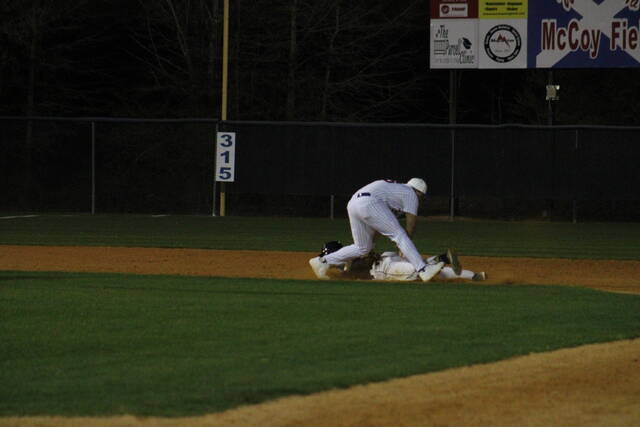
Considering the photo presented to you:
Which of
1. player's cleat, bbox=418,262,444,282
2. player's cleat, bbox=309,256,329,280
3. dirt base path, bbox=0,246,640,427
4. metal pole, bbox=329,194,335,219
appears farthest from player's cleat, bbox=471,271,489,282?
metal pole, bbox=329,194,335,219

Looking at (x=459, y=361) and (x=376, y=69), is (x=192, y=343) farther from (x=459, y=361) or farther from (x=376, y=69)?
(x=376, y=69)

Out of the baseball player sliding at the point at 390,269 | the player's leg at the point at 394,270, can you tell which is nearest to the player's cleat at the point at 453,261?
the baseball player sliding at the point at 390,269

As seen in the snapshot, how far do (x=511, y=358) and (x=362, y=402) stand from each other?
1.86 metres

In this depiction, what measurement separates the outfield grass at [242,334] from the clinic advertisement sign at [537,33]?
15.5m

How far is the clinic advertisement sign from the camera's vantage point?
26828mm

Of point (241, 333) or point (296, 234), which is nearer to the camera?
point (241, 333)

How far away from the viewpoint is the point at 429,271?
1246cm

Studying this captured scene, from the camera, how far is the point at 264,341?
8383 millimetres

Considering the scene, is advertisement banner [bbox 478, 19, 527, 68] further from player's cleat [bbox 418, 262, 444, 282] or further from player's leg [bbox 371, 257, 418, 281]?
player's cleat [bbox 418, 262, 444, 282]

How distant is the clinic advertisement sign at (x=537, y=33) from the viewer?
26828 millimetres

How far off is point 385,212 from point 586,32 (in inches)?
632

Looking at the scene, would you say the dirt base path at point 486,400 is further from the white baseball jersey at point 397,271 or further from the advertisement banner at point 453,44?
the advertisement banner at point 453,44

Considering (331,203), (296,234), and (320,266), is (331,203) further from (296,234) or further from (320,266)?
(320,266)

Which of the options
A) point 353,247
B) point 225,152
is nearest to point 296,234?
point 225,152
